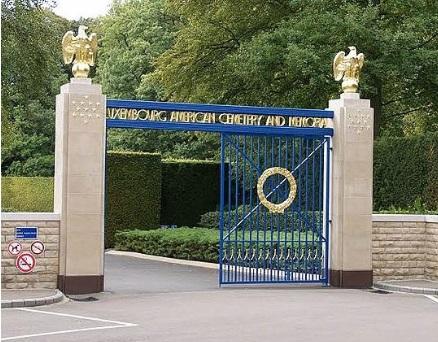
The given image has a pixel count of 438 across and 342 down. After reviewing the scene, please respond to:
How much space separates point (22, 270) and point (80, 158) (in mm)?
2009

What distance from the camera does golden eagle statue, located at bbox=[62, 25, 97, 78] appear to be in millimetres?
15664

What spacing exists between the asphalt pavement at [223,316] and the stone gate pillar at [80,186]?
50cm

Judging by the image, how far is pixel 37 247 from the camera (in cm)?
1518

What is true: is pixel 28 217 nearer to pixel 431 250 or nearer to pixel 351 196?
pixel 351 196

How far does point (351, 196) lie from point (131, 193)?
41.2 feet

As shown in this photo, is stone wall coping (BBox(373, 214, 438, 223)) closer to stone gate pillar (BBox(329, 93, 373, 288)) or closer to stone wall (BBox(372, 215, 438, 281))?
stone wall (BBox(372, 215, 438, 281))

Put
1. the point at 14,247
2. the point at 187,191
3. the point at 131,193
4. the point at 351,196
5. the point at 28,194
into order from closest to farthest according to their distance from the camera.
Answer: the point at 14,247, the point at 351,196, the point at 131,193, the point at 187,191, the point at 28,194

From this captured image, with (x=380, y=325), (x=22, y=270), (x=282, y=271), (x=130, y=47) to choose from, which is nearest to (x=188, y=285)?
(x=282, y=271)

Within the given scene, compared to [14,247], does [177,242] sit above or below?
below

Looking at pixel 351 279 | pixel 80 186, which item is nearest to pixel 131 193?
pixel 351 279

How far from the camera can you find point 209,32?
30453 millimetres

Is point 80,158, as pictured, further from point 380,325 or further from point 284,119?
point 380,325

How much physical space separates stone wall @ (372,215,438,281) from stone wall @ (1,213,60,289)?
19.5 ft

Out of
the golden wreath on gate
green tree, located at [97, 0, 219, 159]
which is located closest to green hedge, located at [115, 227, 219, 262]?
the golden wreath on gate
